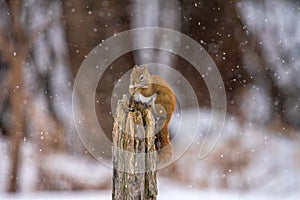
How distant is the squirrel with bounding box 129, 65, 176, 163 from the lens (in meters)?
1.28

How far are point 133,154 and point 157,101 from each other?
244mm

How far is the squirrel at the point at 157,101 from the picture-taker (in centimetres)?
128

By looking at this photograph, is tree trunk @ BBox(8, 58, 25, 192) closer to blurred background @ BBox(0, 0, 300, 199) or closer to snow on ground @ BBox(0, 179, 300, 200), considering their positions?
blurred background @ BBox(0, 0, 300, 199)

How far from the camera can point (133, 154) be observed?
1.14 meters

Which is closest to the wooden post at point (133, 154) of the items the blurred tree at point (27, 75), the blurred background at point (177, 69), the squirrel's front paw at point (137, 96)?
the squirrel's front paw at point (137, 96)

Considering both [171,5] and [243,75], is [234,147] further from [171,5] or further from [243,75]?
[171,5]

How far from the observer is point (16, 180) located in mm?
2328

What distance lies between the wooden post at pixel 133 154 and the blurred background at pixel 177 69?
42.9 inches

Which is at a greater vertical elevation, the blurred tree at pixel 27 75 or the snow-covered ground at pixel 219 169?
the blurred tree at pixel 27 75

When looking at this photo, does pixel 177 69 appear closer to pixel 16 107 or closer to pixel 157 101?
pixel 16 107

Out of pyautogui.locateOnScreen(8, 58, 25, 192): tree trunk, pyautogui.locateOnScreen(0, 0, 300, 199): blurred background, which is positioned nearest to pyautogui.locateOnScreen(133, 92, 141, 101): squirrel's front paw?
pyautogui.locateOnScreen(0, 0, 300, 199): blurred background

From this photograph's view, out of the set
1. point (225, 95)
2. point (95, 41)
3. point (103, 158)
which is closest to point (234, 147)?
point (225, 95)

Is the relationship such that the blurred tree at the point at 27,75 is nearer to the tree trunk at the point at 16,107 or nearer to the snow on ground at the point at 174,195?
the tree trunk at the point at 16,107

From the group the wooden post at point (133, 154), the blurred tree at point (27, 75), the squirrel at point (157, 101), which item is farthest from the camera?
the blurred tree at point (27, 75)
